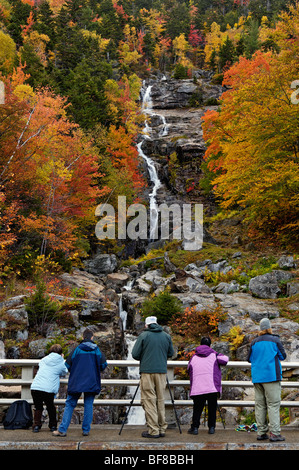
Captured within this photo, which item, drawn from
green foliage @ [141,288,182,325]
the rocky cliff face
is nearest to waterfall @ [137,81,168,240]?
the rocky cliff face

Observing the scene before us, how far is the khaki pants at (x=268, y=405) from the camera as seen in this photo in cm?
641

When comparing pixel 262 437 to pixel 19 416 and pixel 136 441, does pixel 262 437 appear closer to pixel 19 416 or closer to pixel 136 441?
pixel 136 441

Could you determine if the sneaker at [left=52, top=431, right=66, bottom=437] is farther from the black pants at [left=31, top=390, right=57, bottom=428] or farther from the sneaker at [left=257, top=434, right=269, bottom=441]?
the sneaker at [left=257, top=434, right=269, bottom=441]

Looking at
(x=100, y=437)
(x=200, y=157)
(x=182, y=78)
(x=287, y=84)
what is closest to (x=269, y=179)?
(x=287, y=84)

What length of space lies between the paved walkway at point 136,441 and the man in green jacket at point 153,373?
0.25m

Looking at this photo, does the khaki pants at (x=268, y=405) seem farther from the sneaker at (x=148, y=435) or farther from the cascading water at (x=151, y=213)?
the cascading water at (x=151, y=213)

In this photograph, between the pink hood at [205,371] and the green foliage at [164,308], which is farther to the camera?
the green foliage at [164,308]

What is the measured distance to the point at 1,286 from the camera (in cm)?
1850

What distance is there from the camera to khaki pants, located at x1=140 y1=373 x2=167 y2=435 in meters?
6.61

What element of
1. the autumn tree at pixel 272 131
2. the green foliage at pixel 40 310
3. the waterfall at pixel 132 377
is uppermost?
the autumn tree at pixel 272 131

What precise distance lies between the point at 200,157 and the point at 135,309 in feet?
101

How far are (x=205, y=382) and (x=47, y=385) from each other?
285 cm

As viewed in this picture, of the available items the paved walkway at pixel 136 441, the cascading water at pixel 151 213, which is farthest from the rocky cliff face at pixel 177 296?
the paved walkway at pixel 136 441

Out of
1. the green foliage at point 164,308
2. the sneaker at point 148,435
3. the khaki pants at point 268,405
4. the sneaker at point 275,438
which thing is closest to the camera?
the sneaker at point 275,438
